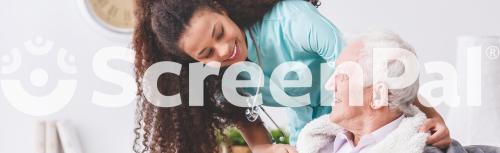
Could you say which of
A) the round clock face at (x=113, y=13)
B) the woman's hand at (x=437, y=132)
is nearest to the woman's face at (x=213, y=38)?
the round clock face at (x=113, y=13)

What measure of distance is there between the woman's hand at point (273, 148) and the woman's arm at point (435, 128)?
24 centimetres

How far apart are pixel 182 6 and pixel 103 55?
1.08 ft

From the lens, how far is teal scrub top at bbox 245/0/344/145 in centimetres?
124

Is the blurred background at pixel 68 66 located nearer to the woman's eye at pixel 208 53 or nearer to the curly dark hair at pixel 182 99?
the curly dark hair at pixel 182 99

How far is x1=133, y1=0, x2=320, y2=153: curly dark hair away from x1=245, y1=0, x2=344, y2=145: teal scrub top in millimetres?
25

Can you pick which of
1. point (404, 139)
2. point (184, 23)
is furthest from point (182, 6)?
point (404, 139)

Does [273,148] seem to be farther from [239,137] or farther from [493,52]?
[493,52]

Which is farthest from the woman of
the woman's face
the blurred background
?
the blurred background

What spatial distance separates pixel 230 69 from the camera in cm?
133

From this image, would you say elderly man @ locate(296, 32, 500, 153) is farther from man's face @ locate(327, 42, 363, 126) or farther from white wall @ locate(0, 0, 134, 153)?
white wall @ locate(0, 0, 134, 153)

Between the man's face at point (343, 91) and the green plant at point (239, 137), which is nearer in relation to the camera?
the man's face at point (343, 91)

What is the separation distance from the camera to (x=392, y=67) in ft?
3.61

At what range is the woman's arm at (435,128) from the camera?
1.11 metres

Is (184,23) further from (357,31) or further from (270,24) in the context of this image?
(357,31)
